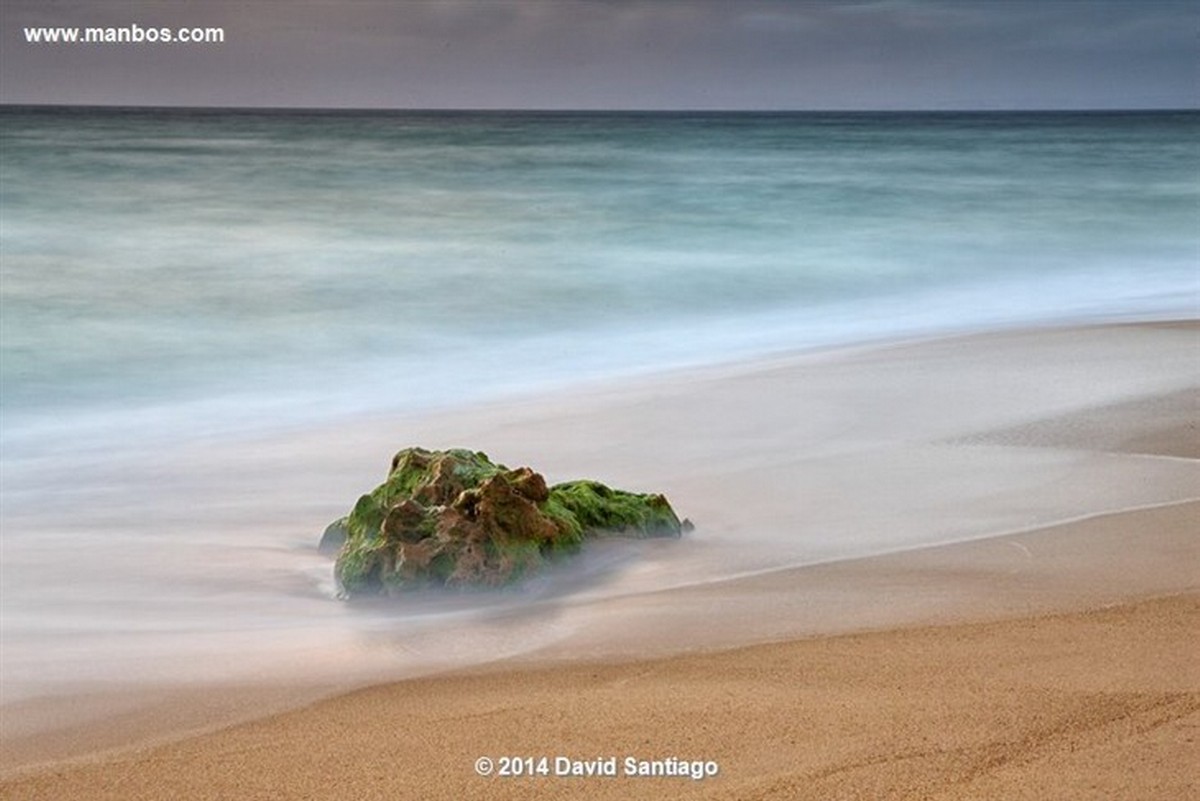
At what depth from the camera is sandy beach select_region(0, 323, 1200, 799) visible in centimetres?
232

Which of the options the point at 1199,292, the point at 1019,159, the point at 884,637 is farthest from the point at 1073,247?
the point at 884,637

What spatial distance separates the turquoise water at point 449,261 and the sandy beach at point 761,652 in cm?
76

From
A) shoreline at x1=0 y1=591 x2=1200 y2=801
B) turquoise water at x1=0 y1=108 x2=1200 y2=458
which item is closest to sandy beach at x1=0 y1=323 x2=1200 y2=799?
shoreline at x1=0 y1=591 x2=1200 y2=801

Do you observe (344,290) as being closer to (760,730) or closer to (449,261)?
(449,261)

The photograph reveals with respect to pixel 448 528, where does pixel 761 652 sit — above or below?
below

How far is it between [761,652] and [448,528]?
61cm

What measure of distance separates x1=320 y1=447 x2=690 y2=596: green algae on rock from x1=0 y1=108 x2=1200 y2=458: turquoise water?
4.57 feet

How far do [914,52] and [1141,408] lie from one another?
1126mm

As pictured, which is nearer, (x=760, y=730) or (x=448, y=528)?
(x=760, y=730)

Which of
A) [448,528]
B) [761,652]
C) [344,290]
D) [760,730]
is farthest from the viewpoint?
[344,290]

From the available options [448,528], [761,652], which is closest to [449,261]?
[448,528]

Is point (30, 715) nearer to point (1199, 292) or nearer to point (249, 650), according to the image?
point (249, 650)

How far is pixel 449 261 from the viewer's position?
5.73m

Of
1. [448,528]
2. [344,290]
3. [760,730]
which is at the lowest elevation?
[760,730]
